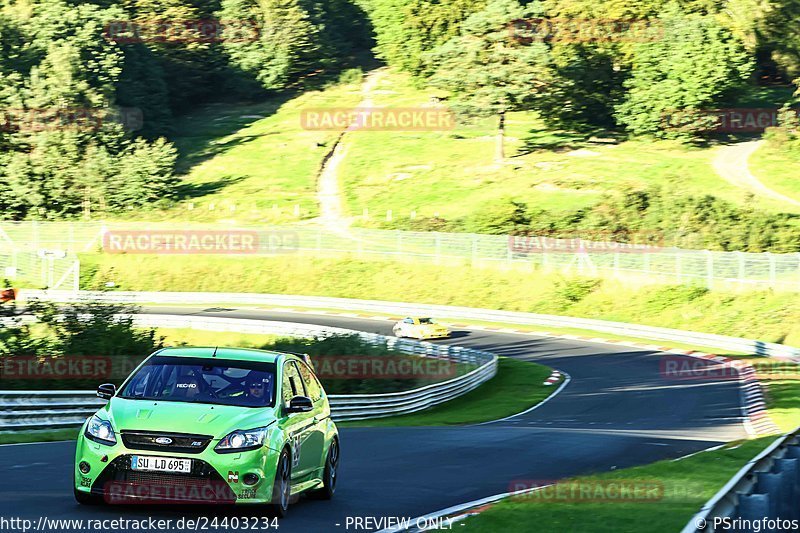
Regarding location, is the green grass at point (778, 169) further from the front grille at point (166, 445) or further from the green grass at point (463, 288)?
the front grille at point (166, 445)

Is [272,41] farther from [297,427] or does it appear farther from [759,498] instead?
[759,498]

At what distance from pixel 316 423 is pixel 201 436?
2.27 meters

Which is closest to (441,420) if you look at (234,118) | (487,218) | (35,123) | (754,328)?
(754,328)

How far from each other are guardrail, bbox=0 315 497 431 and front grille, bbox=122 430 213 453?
37.5 ft

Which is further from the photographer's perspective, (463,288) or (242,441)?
→ (463,288)

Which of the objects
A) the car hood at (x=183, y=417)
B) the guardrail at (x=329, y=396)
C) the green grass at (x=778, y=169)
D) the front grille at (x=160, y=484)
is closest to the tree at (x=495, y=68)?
the green grass at (x=778, y=169)

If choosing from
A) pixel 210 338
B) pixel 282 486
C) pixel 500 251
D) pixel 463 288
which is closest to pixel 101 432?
pixel 282 486

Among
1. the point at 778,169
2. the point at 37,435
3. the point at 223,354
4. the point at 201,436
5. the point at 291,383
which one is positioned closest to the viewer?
the point at 201,436

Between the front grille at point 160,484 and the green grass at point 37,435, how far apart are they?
9469mm

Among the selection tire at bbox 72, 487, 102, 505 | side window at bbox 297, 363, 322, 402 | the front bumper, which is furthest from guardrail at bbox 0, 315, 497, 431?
the front bumper

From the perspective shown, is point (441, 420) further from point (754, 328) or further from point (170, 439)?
point (754, 328)

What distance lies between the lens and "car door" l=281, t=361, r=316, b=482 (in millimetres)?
11617

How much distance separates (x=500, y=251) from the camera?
63844 millimetres

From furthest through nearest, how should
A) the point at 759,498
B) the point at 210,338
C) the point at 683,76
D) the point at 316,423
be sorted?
the point at 683,76, the point at 210,338, the point at 316,423, the point at 759,498
